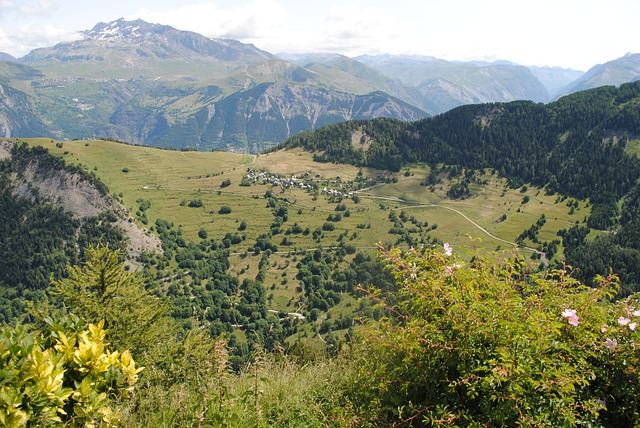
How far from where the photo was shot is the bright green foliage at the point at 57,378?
460 centimetres

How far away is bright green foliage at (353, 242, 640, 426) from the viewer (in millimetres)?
4938

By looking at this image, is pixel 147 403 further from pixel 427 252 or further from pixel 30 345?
pixel 427 252

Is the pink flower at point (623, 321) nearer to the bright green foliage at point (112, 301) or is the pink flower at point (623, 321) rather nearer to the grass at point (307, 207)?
the bright green foliage at point (112, 301)

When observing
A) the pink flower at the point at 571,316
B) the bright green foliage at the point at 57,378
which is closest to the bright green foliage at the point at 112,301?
the bright green foliage at the point at 57,378

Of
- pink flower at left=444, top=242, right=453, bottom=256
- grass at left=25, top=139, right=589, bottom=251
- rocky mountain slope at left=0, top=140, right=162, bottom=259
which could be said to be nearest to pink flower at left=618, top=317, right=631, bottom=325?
pink flower at left=444, top=242, right=453, bottom=256

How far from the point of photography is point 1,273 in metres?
139

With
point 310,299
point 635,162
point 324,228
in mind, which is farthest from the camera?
point 635,162

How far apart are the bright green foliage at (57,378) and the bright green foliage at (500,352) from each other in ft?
13.3

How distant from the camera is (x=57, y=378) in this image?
4.93 m

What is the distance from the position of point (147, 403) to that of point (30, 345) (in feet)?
9.11

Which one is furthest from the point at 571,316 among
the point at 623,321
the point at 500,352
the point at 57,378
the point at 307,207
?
the point at 307,207

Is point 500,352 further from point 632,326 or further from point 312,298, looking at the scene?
point 312,298

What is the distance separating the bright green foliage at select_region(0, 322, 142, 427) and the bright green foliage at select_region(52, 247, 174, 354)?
11657 mm

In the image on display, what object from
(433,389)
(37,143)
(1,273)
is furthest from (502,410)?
(37,143)
